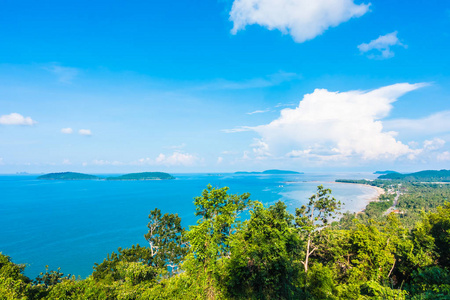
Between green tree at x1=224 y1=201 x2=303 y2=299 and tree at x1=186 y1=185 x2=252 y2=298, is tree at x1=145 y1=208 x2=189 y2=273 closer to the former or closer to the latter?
tree at x1=186 y1=185 x2=252 y2=298

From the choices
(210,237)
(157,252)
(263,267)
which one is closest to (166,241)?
(157,252)

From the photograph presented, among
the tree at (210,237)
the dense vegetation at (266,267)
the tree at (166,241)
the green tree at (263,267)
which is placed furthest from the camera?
the tree at (166,241)

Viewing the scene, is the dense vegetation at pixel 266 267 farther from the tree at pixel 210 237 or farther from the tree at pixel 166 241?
the tree at pixel 166 241

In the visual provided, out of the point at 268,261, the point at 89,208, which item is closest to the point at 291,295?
the point at 268,261

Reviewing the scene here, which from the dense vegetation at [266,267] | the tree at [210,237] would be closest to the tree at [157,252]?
the dense vegetation at [266,267]

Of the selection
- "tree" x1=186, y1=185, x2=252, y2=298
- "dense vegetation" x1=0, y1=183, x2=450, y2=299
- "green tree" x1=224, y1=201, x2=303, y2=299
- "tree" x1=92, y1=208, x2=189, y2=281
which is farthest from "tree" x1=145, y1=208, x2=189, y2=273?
"green tree" x1=224, y1=201, x2=303, y2=299

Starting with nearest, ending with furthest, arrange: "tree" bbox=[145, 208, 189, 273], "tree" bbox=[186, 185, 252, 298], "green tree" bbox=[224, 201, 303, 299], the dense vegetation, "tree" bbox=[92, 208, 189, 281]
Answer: the dense vegetation → "green tree" bbox=[224, 201, 303, 299] → "tree" bbox=[186, 185, 252, 298] → "tree" bbox=[92, 208, 189, 281] → "tree" bbox=[145, 208, 189, 273]

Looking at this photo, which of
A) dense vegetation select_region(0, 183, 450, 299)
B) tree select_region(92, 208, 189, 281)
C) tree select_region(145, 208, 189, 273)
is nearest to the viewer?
dense vegetation select_region(0, 183, 450, 299)

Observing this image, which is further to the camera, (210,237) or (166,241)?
(166,241)

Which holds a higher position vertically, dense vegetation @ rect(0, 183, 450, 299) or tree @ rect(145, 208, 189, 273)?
dense vegetation @ rect(0, 183, 450, 299)

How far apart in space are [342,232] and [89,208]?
318 feet

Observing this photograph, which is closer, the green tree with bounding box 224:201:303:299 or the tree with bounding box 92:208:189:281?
the green tree with bounding box 224:201:303:299

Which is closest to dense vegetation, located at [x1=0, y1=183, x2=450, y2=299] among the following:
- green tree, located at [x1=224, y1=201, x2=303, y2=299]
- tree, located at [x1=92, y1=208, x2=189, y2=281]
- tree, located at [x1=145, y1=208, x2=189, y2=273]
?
green tree, located at [x1=224, y1=201, x2=303, y2=299]

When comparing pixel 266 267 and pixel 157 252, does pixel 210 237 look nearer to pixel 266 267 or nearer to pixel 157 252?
pixel 266 267
